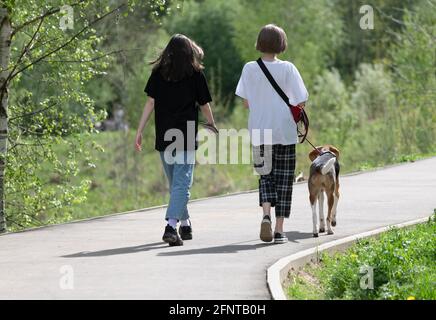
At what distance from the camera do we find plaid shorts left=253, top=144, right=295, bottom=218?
38.8ft

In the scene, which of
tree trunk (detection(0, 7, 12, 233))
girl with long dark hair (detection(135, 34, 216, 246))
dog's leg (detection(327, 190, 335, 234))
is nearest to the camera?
girl with long dark hair (detection(135, 34, 216, 246))

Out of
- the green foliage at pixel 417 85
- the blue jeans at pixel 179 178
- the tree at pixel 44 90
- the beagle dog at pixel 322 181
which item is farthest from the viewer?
the green foliage at pixel 417 85

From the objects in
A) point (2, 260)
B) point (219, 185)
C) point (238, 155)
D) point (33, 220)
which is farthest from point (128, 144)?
point (2, 260)

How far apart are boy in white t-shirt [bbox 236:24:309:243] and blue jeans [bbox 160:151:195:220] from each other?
0.64 meters

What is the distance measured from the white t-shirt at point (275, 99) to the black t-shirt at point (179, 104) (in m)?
0.39

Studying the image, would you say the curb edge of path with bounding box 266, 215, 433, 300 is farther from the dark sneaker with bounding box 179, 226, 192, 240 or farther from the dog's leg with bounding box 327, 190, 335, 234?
the dark sneaker with bounding box 179, 226, 192, 240

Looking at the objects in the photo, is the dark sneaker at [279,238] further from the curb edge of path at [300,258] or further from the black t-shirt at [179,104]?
the black t-shirt at [179,104]

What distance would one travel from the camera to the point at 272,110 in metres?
→ 11.7

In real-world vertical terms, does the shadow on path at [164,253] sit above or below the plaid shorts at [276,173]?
below

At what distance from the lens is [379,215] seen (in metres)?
14.3

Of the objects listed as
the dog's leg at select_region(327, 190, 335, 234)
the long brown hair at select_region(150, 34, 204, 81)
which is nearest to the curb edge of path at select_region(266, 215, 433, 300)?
the dog's leg at select_region(327, 190, 335, 234)

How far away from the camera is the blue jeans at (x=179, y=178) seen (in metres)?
11.8

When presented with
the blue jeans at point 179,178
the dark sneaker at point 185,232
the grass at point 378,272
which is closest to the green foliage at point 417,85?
the dark sneaker at point 185,232

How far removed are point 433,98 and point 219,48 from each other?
128 ft
